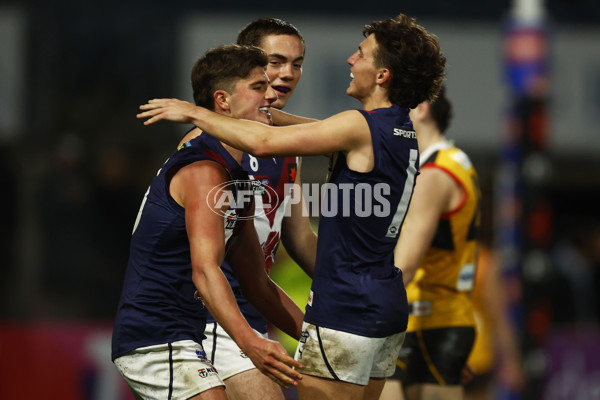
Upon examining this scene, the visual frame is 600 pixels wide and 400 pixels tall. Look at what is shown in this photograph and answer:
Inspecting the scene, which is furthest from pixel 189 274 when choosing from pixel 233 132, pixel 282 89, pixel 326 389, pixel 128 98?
pixel 128 98

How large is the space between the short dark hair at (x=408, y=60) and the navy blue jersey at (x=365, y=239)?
0.11 meters

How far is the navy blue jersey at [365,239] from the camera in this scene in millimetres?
4176

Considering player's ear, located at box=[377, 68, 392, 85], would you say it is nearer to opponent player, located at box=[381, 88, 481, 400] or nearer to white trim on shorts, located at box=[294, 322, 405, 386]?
white trim on shorts, located at box=[294, 322, 405, 386]

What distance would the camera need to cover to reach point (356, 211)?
13.8ft

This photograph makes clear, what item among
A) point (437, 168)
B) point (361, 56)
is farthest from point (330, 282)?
point (437, 168)

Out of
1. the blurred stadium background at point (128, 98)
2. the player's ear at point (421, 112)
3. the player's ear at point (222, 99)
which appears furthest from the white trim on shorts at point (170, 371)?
the blurred stadium background at point (128, 98)

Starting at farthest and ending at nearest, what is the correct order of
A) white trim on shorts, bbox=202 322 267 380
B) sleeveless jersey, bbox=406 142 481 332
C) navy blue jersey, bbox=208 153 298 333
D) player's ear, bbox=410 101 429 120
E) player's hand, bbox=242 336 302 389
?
player's ear, bbox=410 101 429 120 < sleeveless jersey, bbox=406 142 481 332 < navy blue jersey, bbox=208 153 298 333 < white trim on shorts, bbox=202 322 267 380 < player's hand, bbox=242 336 302 389

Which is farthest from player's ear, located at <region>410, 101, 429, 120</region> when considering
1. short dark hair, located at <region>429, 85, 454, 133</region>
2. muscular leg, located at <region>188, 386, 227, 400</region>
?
muscular leg, located at <region>188, 386, 227, 400</region>

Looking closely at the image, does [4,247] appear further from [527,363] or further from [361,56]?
[361,56]

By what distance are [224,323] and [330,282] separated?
56 centimetres

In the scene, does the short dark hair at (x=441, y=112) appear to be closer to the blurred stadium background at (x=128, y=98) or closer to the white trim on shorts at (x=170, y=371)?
the white trim on shorts at (x=170, y=371)

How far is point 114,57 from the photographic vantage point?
16453 mm

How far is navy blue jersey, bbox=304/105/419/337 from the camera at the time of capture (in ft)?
13.7

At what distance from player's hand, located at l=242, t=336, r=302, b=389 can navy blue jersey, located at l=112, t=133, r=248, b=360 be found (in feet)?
1.51
